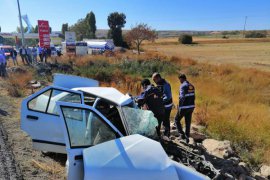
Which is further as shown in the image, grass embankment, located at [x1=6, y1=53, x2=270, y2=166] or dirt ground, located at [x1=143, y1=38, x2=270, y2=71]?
dirt ground, located at [x1=143, y1=38, x2=270, y2=71]

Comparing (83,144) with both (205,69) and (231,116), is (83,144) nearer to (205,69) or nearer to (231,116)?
(231,116)

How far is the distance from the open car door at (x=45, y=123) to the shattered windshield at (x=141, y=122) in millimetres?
1193

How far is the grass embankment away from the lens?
9.59 meters

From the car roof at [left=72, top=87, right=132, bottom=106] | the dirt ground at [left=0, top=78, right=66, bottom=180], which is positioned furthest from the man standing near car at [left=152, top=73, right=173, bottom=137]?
the dirt ground at [left=0, top=78, right=66, bottom=180]

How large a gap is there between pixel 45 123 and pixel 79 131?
2.12 meters

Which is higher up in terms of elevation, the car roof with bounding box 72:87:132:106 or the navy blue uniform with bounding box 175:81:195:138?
the car roof with bounding box 72:87:132:106

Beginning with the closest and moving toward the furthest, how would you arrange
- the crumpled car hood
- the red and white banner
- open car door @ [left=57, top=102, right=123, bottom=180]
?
the crumpled car hood, open car door @ [left=57, top=102, right=123, bottom=180], the red and white banner

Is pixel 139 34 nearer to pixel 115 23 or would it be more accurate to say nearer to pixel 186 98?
pixel 115 23

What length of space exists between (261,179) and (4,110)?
8269 millimetres

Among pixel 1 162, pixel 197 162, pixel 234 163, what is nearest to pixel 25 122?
pixel 1 162

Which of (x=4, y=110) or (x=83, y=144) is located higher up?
(x=83, y=144)

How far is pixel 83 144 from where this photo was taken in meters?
4.51

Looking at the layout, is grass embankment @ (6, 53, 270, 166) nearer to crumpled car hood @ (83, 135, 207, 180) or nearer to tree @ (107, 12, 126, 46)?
crumpled car hood @ (83, 135, 207, 180)

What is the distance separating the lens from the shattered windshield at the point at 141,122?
555 centimetres
